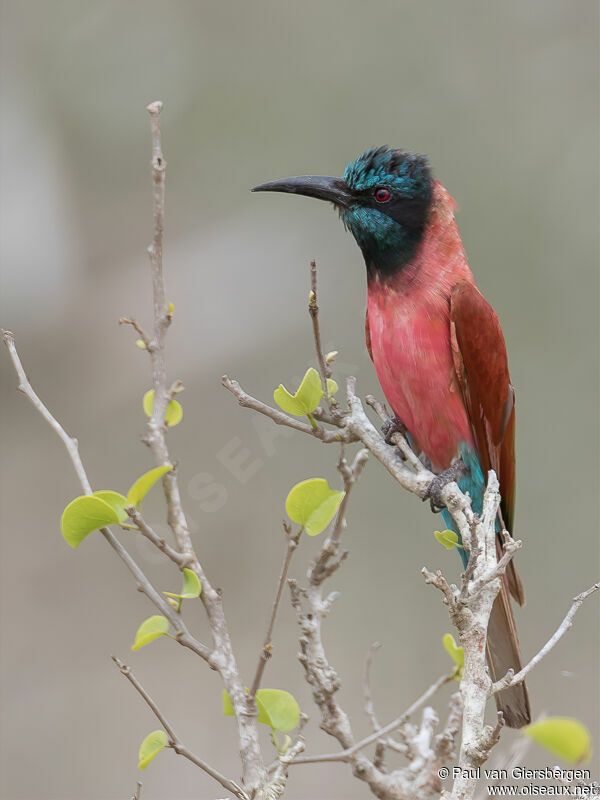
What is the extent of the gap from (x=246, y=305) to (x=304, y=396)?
10.4 ft

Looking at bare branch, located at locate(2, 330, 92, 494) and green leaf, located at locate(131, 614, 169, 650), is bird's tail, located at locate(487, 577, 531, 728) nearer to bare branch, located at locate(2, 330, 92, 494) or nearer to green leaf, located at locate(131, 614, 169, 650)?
green leaf, located at locate(131, 614, 169, 650)

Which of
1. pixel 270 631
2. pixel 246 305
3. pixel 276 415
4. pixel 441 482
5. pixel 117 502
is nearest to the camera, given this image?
pixel 270 631

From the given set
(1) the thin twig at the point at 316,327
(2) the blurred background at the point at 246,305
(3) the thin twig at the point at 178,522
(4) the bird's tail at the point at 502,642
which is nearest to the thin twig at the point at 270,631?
(3) the thin twig at the point at 178,522

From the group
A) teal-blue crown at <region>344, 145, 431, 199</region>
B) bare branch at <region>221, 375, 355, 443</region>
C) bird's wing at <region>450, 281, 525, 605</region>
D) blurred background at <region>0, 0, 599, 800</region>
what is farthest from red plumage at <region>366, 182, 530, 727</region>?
blurred background at <region>0, 0, 599, 800</region>

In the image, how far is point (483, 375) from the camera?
6.45 ft

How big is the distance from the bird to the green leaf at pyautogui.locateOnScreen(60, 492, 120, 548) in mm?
985

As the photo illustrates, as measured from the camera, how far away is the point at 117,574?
162 inches

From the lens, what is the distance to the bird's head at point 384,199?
2006 millimetres

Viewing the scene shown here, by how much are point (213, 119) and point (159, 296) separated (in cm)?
380

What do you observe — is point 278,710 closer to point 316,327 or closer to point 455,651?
point 455,651

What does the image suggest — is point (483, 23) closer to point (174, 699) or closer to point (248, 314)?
point (248, 314)

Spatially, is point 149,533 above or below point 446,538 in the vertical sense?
above

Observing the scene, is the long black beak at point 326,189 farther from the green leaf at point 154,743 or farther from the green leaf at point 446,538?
the green leaf at point 154,743

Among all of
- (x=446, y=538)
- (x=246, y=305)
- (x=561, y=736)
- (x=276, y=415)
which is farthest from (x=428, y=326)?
(x=246, y=305)
